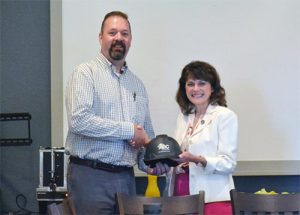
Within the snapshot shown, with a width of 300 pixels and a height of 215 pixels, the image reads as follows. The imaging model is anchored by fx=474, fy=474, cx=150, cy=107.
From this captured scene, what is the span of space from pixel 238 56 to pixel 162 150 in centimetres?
136

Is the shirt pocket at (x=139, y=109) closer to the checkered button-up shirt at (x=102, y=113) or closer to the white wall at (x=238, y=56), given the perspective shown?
the checkered button-up shirt at (x=102, y=113)

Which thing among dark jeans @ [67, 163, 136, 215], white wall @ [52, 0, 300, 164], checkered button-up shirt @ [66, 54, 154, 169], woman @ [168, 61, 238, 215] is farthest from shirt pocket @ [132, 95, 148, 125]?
white wall @ [52, 0, 300, 164]

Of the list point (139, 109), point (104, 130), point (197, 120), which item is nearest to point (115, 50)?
point (139, 109)

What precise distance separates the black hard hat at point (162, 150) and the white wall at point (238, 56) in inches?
41.3

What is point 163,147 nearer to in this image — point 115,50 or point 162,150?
point 162,150

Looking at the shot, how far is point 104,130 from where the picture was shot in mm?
2250

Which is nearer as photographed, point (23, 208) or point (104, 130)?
point (104, 130)

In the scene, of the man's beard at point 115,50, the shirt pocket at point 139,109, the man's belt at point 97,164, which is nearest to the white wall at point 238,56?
the shirt pocket at point 139,109

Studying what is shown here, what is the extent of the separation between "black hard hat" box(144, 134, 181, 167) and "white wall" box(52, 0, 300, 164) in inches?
41.3

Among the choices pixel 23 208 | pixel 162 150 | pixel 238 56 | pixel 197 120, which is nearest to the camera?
pixel 162 150

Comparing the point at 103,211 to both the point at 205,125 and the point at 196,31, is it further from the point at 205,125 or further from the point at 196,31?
the point at 196,31

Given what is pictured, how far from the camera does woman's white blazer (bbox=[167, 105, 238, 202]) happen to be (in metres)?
2.28

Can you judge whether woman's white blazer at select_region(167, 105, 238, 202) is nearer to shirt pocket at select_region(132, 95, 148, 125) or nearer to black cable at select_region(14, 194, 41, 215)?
shirt pocket at select_region(132, 95, 148, 125)

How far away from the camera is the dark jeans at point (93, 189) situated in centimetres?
229
